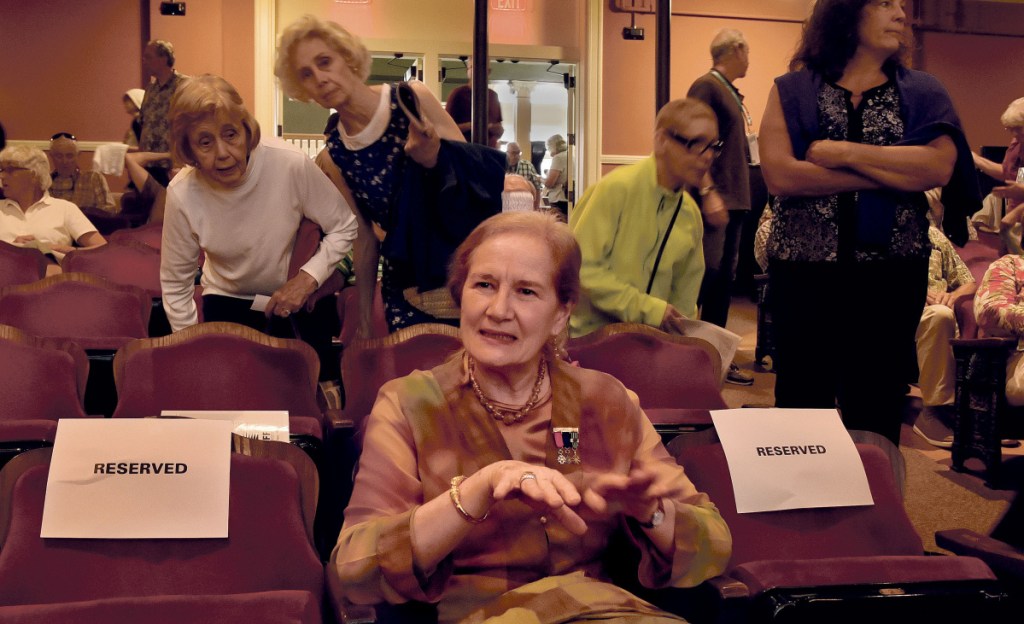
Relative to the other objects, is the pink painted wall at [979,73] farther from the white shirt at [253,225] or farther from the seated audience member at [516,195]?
the white shirt at [253,225]

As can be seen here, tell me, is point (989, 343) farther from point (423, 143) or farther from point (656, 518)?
point (656, 518)

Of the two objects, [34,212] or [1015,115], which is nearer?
[1015,115]

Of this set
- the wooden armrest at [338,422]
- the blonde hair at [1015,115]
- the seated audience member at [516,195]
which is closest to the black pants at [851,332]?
the seated audience member at [516,195]

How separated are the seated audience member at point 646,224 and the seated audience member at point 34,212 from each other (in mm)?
3481

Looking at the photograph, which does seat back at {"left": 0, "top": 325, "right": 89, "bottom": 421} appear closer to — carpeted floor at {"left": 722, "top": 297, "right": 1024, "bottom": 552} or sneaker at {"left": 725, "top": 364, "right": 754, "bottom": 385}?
carpeted floor at {"left": 722, "top": 297, "right": 1024, "bottom": 552}

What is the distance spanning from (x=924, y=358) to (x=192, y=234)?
3089 mm

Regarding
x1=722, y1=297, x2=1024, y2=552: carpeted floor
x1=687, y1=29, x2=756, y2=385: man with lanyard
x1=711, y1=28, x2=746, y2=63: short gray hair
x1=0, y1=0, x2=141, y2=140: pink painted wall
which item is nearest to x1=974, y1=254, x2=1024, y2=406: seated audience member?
x1=722, y1=297, x2=1024, y2=552: carpeted floor

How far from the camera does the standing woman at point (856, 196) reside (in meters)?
2.10

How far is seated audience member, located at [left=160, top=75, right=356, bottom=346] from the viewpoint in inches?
96.1

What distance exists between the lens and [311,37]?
8.00 feet

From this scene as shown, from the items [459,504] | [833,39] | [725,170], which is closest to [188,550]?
[459,504]

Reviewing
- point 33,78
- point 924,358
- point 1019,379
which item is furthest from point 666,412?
point 33,78

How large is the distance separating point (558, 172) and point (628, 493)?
8.68 metres

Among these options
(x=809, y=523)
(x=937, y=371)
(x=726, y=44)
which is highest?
(x=726, y=44)
